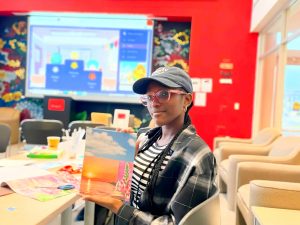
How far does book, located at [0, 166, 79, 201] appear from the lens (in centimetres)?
116

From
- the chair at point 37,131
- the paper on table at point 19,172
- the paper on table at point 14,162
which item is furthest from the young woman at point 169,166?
the chair at point 37,131

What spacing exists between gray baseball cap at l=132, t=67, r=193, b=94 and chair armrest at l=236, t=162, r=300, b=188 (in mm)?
1516

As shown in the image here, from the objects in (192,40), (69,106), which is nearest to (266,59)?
(192,40)

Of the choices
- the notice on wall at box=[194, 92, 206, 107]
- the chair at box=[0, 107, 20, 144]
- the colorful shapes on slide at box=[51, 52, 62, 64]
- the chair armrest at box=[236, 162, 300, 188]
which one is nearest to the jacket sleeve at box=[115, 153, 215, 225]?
the chair armrest at box=[236, 162, 300, 188]

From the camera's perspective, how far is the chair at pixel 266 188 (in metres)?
1.65

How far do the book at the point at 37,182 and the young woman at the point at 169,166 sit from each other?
18cm

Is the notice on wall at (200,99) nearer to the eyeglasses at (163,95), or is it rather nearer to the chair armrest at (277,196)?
the chair armrest at (277,196)

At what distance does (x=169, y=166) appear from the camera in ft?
3.45

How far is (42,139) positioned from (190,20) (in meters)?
3.81

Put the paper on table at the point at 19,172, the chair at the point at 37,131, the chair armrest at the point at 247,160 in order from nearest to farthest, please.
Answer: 1. the paper on table at the point at 19,172
2. the chair armrest at the point at 247,160
3. the chair at the point at 37,131

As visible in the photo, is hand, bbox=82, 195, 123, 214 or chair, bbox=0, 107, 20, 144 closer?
hand, bbox=82, 195, 123, 214

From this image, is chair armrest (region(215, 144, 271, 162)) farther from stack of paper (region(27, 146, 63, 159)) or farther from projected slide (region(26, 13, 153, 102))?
projected slide (region(26, 13, 153, 102))

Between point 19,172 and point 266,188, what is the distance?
4.11 ft

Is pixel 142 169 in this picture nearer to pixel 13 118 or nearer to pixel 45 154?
pixel 45 154
